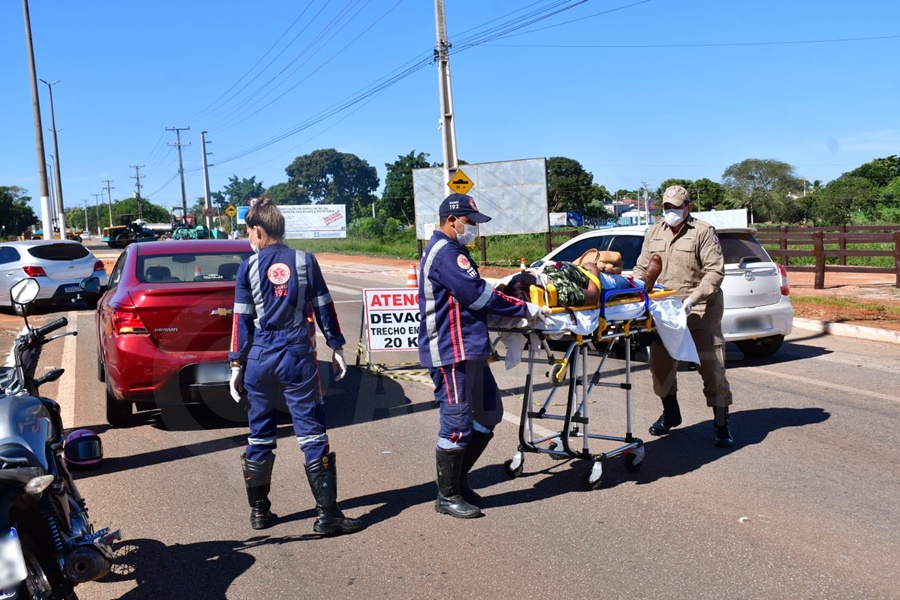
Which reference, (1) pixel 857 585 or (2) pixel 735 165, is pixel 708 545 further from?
(2) pixel 735 165

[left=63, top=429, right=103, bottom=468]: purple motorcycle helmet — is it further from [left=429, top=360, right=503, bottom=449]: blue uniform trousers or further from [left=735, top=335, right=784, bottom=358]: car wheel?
[left=735, top=335, right=784, bottom=358]: car wheel

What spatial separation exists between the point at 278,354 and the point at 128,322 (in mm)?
2699

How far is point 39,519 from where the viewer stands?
3.22m

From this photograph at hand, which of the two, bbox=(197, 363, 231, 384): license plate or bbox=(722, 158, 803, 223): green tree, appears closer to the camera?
bbox=(197, 363, 231, 384): license plate

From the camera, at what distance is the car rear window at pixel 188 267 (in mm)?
7391

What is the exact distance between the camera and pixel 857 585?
384 centimetres

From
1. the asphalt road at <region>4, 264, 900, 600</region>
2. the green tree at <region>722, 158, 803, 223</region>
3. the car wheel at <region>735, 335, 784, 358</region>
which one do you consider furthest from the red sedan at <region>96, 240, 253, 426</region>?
the green tree at <region>722, 158, 803, 223</region>

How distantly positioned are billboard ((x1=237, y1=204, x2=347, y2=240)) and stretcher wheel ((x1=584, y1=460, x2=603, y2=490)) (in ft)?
168

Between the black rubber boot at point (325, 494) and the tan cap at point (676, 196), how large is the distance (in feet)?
10.6

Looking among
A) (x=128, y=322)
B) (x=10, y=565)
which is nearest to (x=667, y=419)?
(x=128, y=322)

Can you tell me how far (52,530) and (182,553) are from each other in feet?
4.29

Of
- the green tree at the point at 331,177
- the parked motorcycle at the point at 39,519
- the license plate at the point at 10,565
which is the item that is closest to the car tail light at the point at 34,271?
the parked motorcycle at the point at 39,519

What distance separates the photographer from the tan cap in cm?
630

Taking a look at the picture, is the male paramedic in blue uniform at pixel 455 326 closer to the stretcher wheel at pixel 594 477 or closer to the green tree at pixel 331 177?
the stretcher wheel at pixel 594 477
